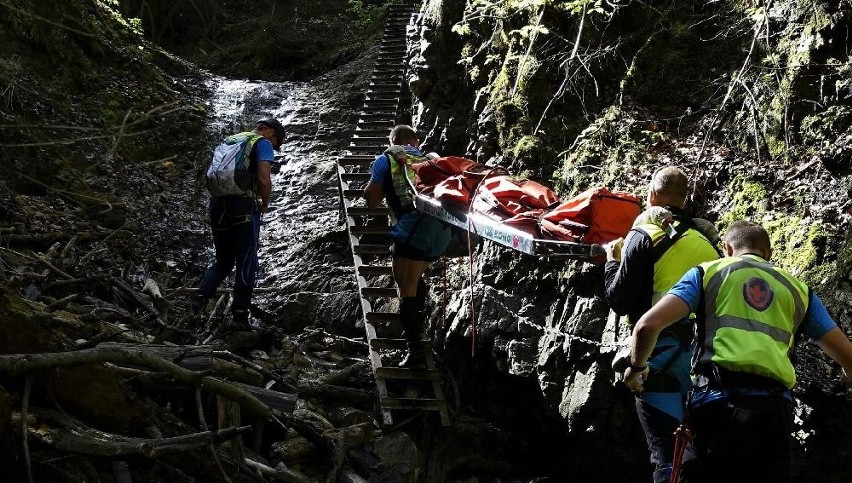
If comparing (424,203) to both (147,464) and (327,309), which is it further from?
(147,464)

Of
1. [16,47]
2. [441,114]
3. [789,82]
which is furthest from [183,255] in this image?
[789,82]

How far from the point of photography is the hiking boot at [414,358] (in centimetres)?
597

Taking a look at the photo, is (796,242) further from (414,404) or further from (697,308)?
(414,404)

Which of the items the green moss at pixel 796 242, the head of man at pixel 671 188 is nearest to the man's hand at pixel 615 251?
the head of man at pixel 671 188

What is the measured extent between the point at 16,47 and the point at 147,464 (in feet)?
28.1

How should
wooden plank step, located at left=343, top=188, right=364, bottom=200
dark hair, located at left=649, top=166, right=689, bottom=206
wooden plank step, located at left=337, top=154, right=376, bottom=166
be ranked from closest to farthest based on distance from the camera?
dark hair, located at left=649, top=166, right=689, bottom=206 < wooden plank step, located at left=343, top=188, right=364, bottom=200 < wooden plank step, located at left=337, top=154, right=376, bottom=166

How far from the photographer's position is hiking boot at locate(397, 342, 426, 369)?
5.97 meters

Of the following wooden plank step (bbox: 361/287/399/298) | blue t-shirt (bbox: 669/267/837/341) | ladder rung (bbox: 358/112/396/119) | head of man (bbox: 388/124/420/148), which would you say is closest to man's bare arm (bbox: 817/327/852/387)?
blue t-shirt (bbox: 669/267/837/341)

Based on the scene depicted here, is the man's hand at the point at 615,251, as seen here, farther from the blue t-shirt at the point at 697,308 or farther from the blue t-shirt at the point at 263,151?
the blue t-shirt at the point at 263,151

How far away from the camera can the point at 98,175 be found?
912cm

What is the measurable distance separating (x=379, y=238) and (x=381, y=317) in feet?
5.40

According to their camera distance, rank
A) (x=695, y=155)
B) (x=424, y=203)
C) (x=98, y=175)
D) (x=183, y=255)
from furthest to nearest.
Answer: (x=98, y=175)
(x=183, y=255)
(x=424, y=203)
(x=695, y=155)

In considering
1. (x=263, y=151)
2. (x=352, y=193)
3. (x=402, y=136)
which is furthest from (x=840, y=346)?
(x=352, y=193)

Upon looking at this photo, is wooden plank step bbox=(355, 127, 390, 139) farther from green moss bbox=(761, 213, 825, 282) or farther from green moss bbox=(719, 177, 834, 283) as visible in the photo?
green moss bbox=(761, 213, 825, 282)
